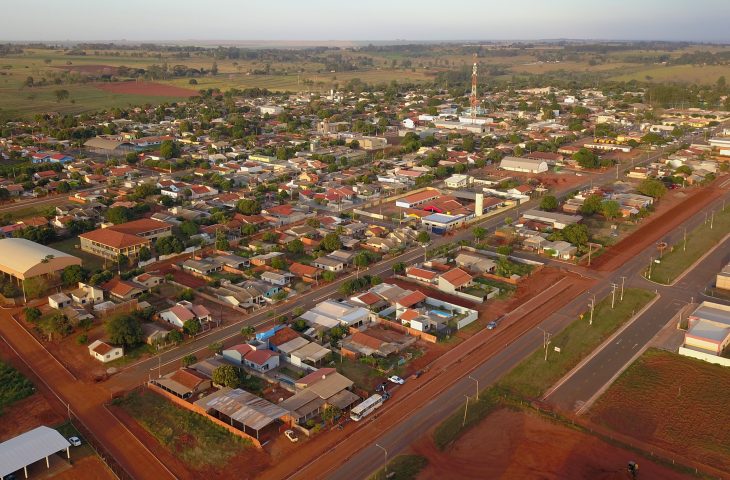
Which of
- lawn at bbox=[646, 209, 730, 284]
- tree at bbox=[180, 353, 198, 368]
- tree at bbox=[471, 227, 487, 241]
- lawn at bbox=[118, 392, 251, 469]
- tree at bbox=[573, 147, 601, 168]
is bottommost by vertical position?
lawn at bbox=[118, 392, 251, 469]

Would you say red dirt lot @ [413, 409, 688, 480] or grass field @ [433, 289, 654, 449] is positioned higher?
grass field @ [433, 289, 654, 449]

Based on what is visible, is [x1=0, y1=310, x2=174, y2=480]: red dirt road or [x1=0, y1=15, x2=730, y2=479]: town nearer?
[x1=0, y1=310, x2=174, y2=480]: red dirt road

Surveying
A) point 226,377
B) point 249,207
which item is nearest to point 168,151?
point 249,207

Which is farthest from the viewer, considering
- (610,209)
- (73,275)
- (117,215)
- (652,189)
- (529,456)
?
(652,189)

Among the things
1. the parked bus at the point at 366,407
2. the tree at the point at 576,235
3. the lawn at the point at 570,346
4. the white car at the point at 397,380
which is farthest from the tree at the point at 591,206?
the parked bus at the point at 366,407

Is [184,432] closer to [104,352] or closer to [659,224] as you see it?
[104,352]

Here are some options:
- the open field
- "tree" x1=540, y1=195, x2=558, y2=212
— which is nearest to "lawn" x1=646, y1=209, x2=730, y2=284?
"tree" x1=540, y1=195, x2=558, y2=212

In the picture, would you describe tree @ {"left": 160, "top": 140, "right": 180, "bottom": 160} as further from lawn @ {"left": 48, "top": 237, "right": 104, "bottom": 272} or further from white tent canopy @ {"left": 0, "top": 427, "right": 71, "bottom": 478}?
white tent canopy @ {"left": 0, "top": 427, "right": 71, "bottom": 478}
